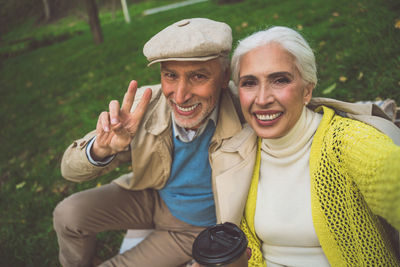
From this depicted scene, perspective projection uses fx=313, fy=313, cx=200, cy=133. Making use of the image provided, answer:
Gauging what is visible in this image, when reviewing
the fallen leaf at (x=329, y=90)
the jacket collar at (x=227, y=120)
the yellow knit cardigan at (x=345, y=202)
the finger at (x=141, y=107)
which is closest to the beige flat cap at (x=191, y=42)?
the finger at (x=141, y=107)

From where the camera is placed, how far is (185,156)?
8.10 feet

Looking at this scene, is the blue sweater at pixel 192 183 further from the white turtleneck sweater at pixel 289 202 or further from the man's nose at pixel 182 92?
the white turtleneck sweater at pixel 289 202

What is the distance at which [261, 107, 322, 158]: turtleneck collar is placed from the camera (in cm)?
194

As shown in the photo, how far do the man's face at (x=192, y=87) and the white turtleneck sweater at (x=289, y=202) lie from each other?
0.54 metres

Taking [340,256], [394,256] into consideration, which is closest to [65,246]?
[340,256]

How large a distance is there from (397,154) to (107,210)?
2247mm

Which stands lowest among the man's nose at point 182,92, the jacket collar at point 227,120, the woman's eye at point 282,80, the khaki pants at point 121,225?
the khaki pants at point 121,225

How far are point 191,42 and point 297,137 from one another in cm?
91

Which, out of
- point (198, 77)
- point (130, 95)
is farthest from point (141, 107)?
point (198, 77)

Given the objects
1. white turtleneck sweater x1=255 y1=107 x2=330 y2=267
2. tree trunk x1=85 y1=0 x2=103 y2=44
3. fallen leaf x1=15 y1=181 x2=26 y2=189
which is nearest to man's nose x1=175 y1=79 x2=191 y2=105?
white turtleneck sweater x1=255 y1=107 x2=330 y2=267

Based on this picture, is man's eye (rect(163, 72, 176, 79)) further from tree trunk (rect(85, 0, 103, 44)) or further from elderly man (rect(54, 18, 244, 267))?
tree trunk (rect(85, 0, 103, 44))

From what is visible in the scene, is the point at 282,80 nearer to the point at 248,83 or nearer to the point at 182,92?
the point at 248,83

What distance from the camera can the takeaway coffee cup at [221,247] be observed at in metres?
1.25

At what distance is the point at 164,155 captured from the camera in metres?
2.48
